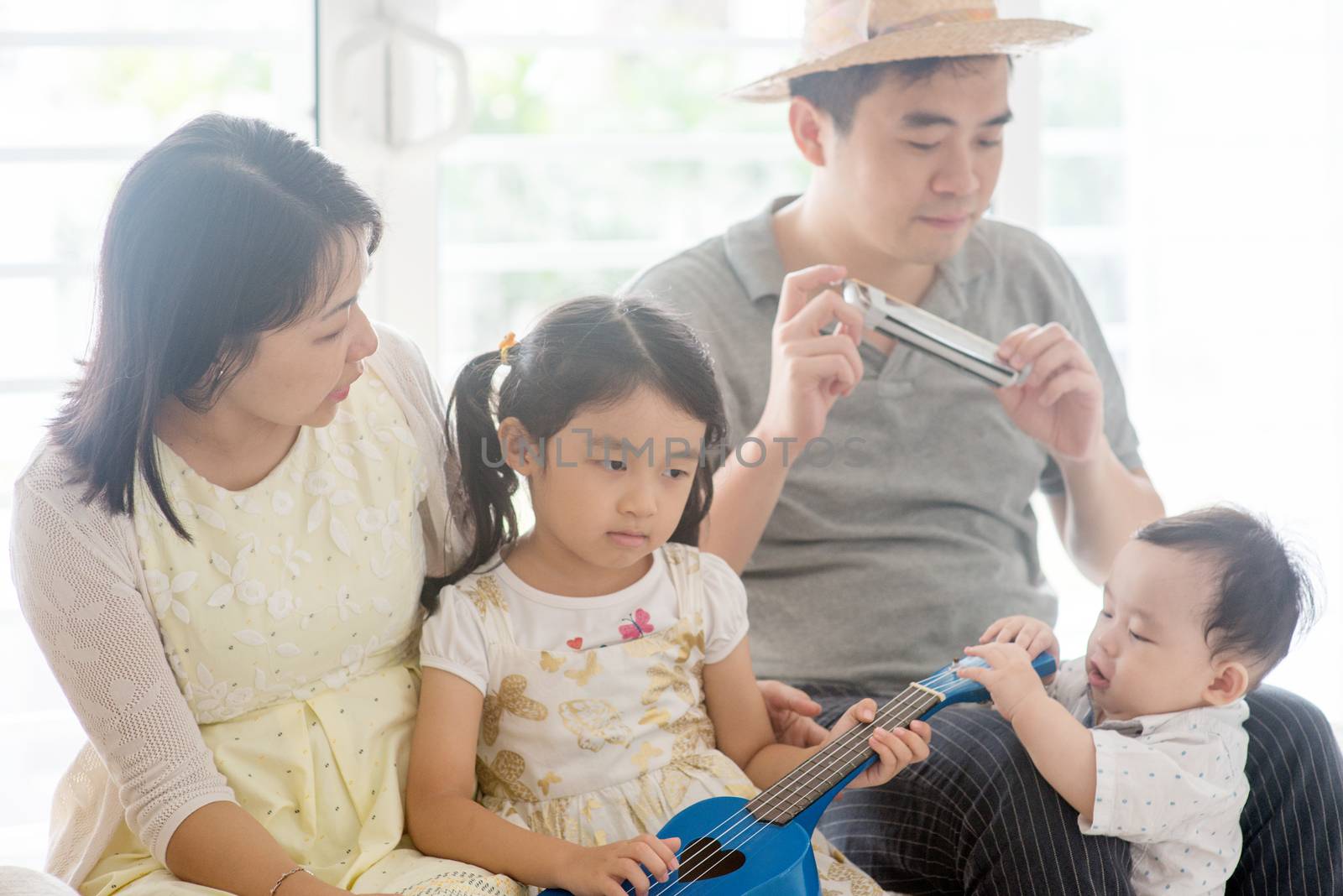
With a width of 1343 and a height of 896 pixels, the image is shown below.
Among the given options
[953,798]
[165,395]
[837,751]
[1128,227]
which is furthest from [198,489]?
[1128,227]

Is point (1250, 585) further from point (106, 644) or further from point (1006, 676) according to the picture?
point (106, 644)

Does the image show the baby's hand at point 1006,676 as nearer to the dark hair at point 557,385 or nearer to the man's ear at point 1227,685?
the man's ear at point 1227,685

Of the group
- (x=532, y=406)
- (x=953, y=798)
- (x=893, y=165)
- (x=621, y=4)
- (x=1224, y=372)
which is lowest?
(x=953, y=798)

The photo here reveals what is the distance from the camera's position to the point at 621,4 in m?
1.91

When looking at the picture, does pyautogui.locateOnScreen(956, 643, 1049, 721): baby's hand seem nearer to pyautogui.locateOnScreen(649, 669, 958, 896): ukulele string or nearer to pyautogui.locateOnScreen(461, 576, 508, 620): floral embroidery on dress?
pyautogui.locateOnScreen(649, 669, 958, 896): ukulele string

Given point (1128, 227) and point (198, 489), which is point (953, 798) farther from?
point (1128, 227)

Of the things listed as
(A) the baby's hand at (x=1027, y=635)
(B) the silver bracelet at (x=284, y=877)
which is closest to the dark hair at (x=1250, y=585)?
(A) the baby's hand at (x=1027, y=635)

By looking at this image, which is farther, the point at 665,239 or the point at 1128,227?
the point at 1128,227

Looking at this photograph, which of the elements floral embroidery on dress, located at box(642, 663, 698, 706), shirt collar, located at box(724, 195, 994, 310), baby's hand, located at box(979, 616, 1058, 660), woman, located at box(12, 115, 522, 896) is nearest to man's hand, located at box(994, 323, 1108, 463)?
shirt collar, located at box(724, 195, 994, 310)

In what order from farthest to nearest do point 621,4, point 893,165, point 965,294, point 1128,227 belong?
point 1128,227 < point 621,4 < point 965,294 < point 893,165

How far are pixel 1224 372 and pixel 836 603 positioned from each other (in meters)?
1.11

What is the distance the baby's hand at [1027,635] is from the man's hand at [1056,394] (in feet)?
0.94

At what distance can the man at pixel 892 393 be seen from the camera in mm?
1393

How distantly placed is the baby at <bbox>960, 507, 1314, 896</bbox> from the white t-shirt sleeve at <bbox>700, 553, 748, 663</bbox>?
23cm
